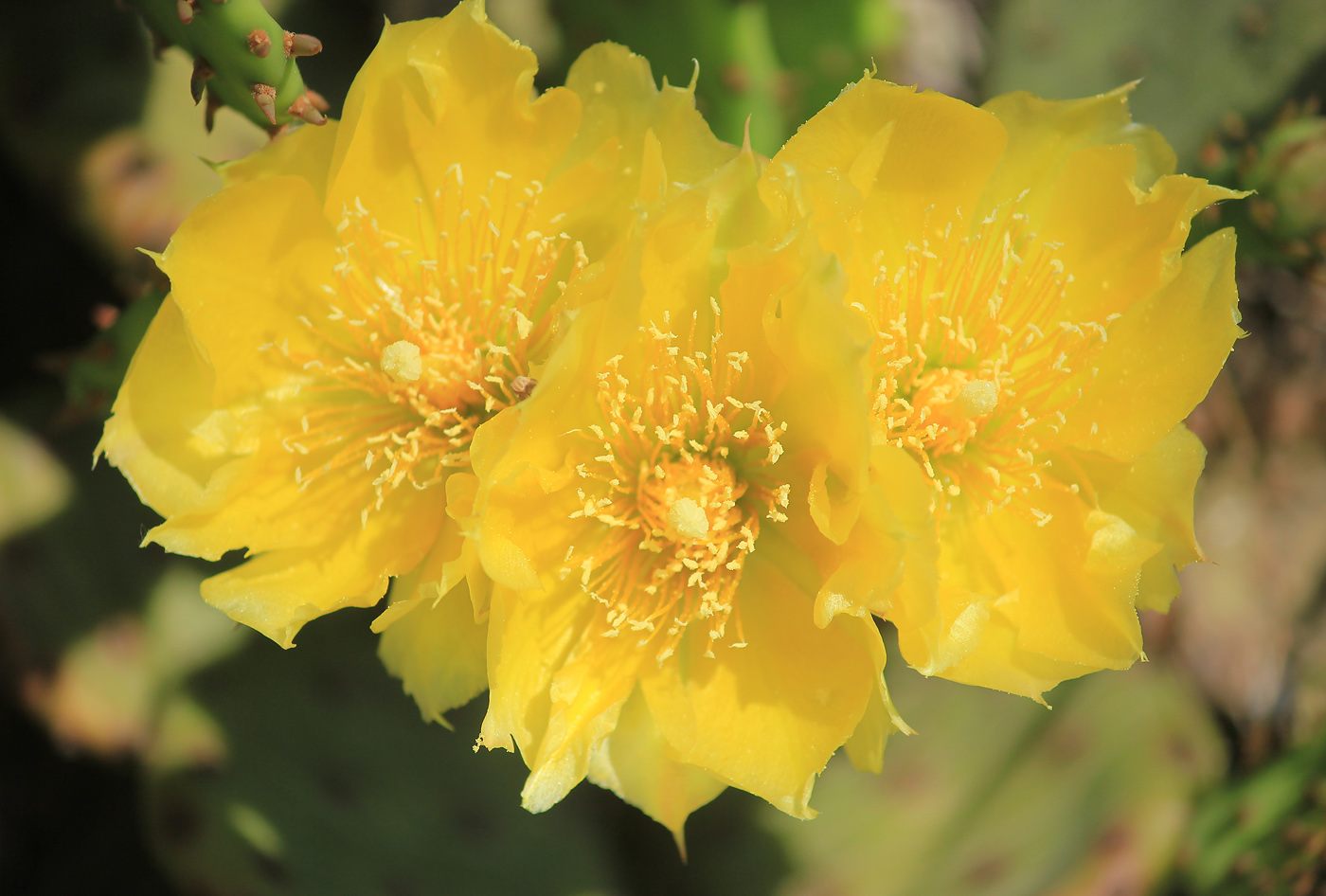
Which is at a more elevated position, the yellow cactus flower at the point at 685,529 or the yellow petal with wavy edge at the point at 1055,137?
the yellow petal with wavy edge at the point at 1055,137

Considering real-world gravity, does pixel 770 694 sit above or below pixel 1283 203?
below

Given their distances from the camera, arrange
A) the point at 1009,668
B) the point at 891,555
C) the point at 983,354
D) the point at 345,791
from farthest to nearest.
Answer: the point at 345,791 → the point at 983,354 → the point at 1009,668 → the point at 891,555

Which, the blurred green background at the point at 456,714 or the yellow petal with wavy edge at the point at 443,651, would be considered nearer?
the yellow petal with wavy edge at the point at 443,651

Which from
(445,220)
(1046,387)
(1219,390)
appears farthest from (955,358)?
(1219,390)

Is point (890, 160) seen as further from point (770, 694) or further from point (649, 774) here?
point (649, 774)

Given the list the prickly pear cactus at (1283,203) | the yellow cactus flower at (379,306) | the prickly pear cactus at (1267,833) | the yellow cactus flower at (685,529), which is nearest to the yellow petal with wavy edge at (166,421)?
the yellow cactus flower at (379,306)

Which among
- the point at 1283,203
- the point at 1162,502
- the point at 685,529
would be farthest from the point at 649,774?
the point at 1283,203

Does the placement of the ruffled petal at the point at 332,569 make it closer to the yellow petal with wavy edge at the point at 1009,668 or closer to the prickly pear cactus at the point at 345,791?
the prickly pear cactus at the point at 345,791

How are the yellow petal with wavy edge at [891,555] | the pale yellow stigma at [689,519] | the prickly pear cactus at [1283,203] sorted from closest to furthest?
the yellow petal with wavy edge at [891,555] → the pale yellow stigma at [689,519] → the prickly pear cactus at [1283,203]

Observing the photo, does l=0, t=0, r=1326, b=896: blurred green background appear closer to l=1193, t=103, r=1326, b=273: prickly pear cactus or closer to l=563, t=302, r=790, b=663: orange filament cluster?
l=1193, t=103, r=1326, b=273: prickly pear cactus
